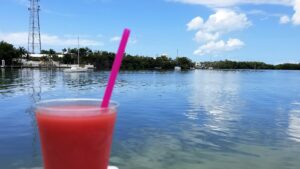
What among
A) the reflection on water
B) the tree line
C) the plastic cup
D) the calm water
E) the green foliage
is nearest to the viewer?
the plastic cup

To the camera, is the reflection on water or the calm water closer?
the calm water

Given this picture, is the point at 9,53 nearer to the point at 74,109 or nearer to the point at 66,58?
the point at 66,58

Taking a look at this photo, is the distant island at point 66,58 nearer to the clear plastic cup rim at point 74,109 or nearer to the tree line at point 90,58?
the tree line at point 90,58

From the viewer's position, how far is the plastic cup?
2090 mm

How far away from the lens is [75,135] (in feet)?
6.92

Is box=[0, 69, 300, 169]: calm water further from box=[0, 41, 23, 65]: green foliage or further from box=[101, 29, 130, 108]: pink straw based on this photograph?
box=[0, 41, 23, 65]: green foliage

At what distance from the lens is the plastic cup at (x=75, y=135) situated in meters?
2.09

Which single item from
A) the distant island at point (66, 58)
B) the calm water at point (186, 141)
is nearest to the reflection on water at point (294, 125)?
the calm water at point (186, 141)

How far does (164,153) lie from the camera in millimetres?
9812

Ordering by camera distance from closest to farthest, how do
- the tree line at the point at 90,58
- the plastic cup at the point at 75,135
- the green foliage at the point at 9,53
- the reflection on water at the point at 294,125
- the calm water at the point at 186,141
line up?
1. the plastic cup at the point at 75,135
2. the calm water at the point at 186,141
3. the reflection on water at the point at 294,125
4. the green foliage at the point at 9,53
5. the tree line at the point at 90,58

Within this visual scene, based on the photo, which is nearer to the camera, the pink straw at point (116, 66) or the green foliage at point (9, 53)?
the pink straw at point (116, 66)

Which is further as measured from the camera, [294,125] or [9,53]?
[9,53]

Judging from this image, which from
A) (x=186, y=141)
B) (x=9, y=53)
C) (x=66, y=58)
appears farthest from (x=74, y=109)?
(x=66, y=58)

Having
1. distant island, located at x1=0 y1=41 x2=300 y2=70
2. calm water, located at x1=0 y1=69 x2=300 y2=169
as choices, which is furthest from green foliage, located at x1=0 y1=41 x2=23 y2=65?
calm water, located at x1=0 y1=69 x2=300 y2=169
